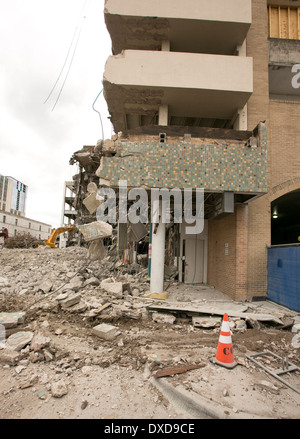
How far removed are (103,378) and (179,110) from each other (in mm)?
10738

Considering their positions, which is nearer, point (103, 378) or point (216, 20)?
point (103, 378)

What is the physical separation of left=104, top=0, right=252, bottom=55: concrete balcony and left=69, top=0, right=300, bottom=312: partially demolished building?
4 centimetres

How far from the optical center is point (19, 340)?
4.68 m

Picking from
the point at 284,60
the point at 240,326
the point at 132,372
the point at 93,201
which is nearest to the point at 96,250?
the point at 93,201

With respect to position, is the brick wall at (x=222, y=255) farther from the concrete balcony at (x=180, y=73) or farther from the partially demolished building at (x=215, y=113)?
the concrete balcony at (x=180, y=73)

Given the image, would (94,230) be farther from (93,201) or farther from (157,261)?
(157,261)

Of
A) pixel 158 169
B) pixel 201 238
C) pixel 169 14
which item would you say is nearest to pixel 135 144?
pixel 158 169

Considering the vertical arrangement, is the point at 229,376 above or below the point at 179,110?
below

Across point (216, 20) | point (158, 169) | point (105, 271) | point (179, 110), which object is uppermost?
point (216, 20)

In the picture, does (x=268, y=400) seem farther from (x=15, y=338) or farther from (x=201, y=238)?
(x=201, y=238)

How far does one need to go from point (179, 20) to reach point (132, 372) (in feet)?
39.3

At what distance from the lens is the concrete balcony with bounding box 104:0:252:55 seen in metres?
9.46

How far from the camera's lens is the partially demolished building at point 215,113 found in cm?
870

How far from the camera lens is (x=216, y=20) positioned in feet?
31.4
